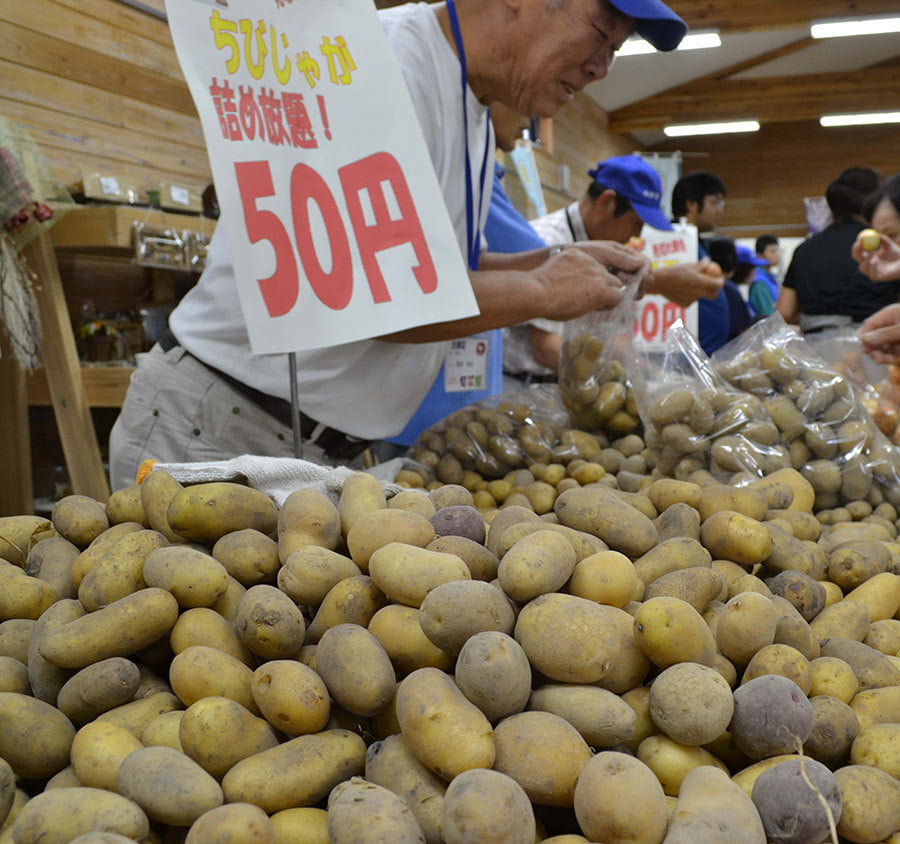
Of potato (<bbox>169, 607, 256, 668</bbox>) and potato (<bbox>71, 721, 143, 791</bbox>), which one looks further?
potato (<bbox>169, 607, 256, 668</bbox>)

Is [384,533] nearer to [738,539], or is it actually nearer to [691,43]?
[738,539]

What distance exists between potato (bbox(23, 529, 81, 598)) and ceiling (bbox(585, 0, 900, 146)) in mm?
8619

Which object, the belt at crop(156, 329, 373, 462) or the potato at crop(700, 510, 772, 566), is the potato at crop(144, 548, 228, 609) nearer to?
the potato at crop(700, 510, 772, 566)

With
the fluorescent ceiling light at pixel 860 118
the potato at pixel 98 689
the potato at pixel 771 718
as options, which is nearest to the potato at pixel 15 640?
the potato at pixel 98 689

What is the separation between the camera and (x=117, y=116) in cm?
303

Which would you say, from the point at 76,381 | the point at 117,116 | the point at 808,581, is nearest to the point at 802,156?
the point at 117,116

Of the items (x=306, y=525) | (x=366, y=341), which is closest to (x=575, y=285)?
(x=366, y=341)

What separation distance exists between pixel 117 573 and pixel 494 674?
36 cm

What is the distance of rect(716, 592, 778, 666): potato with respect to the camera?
2.24 feet

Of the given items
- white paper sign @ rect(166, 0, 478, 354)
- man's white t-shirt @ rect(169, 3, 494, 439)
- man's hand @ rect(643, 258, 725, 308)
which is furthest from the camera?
man's hand @ rect(643, 258, 725, 308)

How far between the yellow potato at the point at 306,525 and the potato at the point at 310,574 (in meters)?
0.04

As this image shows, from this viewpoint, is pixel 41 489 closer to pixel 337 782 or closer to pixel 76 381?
pixel 76 381

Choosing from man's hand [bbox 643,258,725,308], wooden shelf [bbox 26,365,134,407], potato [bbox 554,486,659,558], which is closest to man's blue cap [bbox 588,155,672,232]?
A: man's hand [bbox 643,258,725,308]

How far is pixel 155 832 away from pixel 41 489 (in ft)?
8.98
